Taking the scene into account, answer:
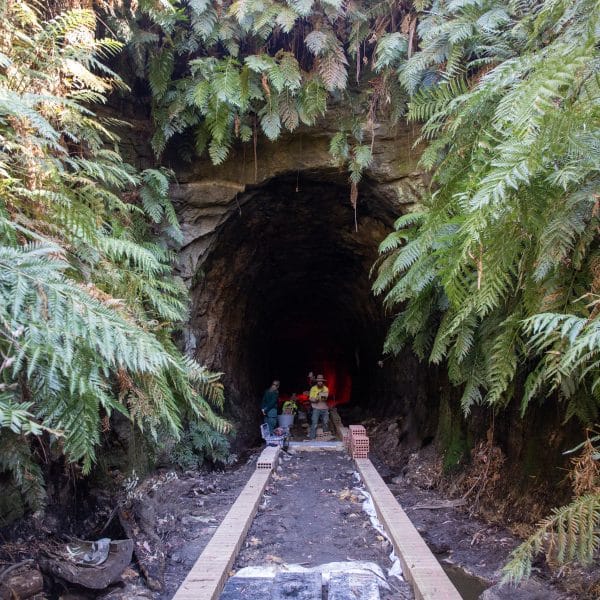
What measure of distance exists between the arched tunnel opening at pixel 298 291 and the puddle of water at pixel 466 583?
4.41m

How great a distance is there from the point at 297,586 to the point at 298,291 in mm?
13864

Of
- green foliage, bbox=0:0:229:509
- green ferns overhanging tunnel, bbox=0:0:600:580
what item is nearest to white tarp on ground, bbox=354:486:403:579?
green ferns overhanging tunnel, bbox=0:0:600:580

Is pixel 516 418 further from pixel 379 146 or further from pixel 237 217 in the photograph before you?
pixel 237 217

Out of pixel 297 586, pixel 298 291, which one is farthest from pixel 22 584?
pixel 298 291

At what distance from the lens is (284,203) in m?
9.40

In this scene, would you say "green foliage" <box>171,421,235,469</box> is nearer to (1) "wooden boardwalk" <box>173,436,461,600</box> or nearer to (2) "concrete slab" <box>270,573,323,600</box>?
(1) "wooden boardwalk" <box>173,436,461,600</box>

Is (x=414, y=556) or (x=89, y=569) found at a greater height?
(x=89, y=569)

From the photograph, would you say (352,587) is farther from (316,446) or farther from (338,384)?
(338,384)

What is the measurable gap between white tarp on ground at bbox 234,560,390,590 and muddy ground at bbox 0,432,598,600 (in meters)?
0.24

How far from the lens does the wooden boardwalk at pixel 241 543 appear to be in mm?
3363

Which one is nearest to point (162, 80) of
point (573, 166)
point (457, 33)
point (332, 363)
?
point (457, 33)

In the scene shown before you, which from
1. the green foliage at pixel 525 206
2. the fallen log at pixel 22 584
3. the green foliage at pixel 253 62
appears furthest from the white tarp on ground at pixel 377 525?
the green foliage at pixel 253 62

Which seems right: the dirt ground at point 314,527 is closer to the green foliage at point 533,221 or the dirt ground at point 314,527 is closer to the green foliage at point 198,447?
the green foliage at point 198,447

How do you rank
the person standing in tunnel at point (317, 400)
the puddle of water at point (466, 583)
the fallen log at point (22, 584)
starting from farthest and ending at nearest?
the person standing in tunnel at point (317, 400) → the puddle of water at point (466, 583) → the fallen log at point (22, 584)
